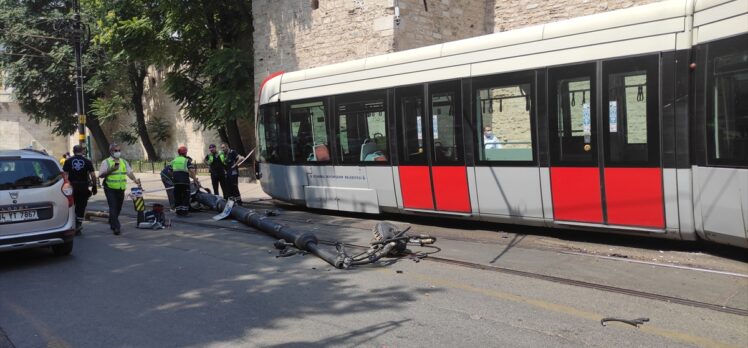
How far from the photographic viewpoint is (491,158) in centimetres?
843

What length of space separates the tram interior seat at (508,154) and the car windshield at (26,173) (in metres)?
6.40

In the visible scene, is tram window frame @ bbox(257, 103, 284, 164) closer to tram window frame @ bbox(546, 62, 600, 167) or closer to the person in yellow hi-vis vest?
the person in yellow hi-vis vest

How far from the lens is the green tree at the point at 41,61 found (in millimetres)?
32562

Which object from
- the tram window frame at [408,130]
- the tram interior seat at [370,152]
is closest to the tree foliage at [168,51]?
the tram interior seat at [370,152]

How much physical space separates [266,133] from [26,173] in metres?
5.77

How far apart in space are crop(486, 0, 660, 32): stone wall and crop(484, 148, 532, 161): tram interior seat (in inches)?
388

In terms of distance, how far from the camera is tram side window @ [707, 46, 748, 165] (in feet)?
19.5

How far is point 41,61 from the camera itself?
33.8m

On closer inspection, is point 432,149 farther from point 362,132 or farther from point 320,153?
point 320,153

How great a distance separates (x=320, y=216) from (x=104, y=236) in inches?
163

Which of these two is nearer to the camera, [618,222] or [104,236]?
[618,222]

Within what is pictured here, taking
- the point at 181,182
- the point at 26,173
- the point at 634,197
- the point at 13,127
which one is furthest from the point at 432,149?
the point at 13,127

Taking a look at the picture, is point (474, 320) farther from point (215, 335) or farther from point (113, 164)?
point (113, 164)

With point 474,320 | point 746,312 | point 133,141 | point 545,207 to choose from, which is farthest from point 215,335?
point 133,141
